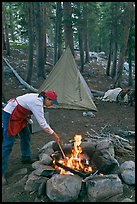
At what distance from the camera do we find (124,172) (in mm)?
4789

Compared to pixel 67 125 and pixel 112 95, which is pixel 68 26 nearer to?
pixel 112 95

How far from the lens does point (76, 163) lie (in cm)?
497

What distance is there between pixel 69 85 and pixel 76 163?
18.2 ft

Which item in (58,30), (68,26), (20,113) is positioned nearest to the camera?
(20,113)

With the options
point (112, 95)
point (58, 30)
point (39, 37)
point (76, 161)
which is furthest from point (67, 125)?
point (58, 30)

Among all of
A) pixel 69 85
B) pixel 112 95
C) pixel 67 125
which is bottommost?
pixel 67 125

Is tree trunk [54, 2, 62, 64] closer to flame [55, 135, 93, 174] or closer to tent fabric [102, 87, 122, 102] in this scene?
tent fabric [102, 87, 122, 102]

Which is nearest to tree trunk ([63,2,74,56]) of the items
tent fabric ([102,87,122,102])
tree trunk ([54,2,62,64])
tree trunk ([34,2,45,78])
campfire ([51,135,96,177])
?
tree trunk ([54,2,62,64])

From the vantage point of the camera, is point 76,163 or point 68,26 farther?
point 68,26

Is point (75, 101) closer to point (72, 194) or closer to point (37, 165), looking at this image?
point (37, 165)

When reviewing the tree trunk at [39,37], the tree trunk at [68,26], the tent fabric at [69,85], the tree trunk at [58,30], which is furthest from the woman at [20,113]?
the tree trunk at [58,30]

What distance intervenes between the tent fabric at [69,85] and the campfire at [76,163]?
4.95 meters

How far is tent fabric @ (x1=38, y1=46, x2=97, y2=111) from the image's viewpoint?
10.2 meters

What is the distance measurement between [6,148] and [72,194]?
150 cm
